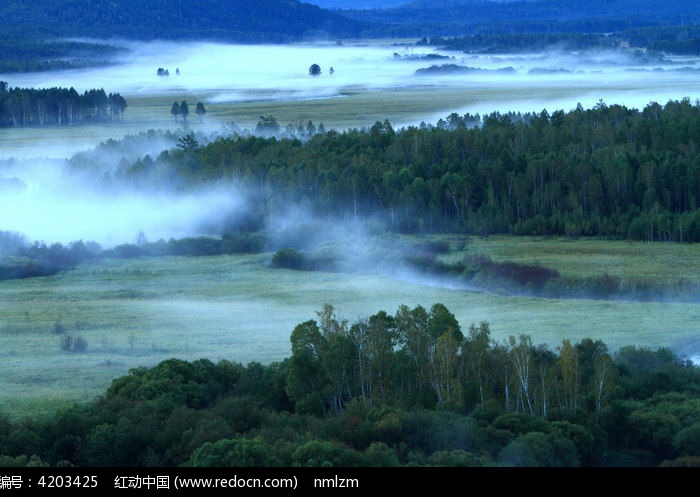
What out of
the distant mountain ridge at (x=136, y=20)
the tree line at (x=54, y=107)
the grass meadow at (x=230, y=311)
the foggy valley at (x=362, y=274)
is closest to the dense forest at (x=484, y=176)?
the foggy valley at (x=362, y=274)

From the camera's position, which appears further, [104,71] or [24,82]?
[104,71]

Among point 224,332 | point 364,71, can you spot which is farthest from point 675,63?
point 224,332

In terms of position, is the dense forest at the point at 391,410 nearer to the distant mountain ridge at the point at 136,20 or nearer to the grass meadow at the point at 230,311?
the grass meadow at the point at 230,311

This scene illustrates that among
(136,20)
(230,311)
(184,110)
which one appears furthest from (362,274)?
(136,20)

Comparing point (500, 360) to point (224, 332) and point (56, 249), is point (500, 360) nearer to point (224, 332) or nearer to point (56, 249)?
point (224, 332)

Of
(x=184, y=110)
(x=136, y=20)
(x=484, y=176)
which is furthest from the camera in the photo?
(x=136, y=20)

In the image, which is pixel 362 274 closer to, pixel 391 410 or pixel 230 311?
pixel 230 311

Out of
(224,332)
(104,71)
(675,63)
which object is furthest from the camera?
(675,63)
